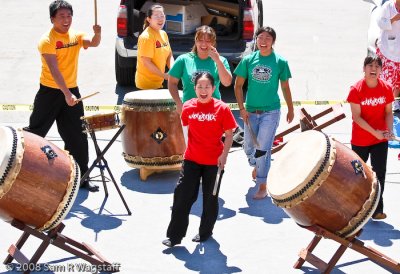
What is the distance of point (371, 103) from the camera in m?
7.37

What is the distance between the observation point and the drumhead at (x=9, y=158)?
6.05 metres

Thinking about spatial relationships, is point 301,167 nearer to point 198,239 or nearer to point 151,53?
point 198,239

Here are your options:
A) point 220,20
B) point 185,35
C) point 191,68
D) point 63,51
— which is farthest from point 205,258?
point 220,20

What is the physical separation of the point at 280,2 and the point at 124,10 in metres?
7.95

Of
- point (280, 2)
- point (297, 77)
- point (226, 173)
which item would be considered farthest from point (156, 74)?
point (280, 2)

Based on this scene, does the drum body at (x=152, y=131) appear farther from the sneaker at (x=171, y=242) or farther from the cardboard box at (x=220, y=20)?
the cardboard box at (x=220, y=20)

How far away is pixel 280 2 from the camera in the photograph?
61.0 ft

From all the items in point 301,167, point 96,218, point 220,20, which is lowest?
point 96,218

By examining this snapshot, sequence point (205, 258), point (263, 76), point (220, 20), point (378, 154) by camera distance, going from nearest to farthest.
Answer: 1. point (205, 258)
2. point (378, 154)
3. point (263, 76)
4. point (220, 20)

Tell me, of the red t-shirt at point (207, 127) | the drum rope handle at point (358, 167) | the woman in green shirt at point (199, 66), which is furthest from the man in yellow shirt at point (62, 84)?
the drum rope handle at point (358, 167)

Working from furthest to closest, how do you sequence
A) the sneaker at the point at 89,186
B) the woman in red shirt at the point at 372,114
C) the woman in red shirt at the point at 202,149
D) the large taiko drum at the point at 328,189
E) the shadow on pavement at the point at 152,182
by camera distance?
the shadow on pavement at the point at 152,182, the sneaker at the point at 89,186, the woman in red shirt at the point at 372,114, the woman in red shirt at the point at 202,149, the large taiko drum at the point at 328,189

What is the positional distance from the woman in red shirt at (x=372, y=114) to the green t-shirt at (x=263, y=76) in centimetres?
89

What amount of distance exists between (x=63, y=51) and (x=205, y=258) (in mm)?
2481

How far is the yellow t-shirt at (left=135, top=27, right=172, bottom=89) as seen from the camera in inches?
344
